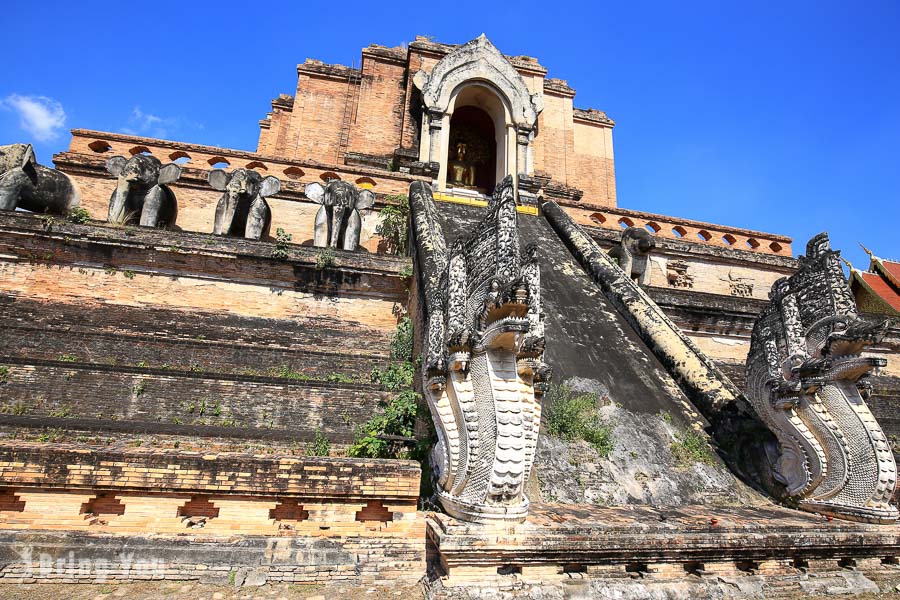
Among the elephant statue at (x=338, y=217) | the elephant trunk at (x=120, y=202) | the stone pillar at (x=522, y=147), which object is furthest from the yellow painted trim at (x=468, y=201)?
the elephant trunk at (x=120, y=202)

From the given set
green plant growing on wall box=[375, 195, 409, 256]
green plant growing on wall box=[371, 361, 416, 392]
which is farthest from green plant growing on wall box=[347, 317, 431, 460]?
green plant growing on wall box=[375, 195, 409, 256]

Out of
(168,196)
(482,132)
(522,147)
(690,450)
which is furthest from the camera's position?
(482,132)

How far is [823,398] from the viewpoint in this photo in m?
5.02

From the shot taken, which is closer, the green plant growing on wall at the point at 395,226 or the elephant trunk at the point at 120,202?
the elephant trunk at the point at 120,202

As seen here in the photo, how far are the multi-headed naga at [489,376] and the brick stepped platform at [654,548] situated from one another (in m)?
0.24

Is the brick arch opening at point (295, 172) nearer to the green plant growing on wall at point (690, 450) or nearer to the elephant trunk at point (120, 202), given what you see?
the elephant trunk at point (120, 202)

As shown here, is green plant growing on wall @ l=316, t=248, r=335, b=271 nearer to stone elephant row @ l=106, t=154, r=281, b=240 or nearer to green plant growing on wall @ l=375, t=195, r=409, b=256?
stone elephant row @ l=106, t=154, r=281, b=240

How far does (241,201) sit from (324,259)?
9.02 ft

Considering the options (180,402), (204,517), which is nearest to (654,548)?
(204,517)

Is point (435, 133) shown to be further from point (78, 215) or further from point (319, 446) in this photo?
point (319, 446)

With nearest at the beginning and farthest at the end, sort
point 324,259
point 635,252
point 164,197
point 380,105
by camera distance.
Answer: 1. point 324,259
2. point 164,197
3. point 635,252
4. point 380,105

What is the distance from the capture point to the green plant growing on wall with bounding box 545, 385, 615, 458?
5.30 metres

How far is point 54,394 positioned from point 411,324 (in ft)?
13.3

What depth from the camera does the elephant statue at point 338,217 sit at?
9.69 metres
